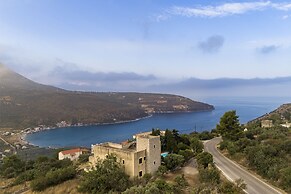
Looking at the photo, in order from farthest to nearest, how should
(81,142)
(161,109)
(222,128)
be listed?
(161,109) < (81,142) < (222,128)

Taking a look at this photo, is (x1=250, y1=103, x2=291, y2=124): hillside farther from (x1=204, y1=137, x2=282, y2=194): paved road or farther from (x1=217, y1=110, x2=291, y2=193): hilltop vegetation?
(x1=204, y1=137, x2=282, y2=194): paved road

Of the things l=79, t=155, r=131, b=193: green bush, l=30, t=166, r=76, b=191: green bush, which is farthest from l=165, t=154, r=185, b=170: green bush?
l=30, t=166, r=76, b=191: green bush

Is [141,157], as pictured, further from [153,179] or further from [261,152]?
[261,152]

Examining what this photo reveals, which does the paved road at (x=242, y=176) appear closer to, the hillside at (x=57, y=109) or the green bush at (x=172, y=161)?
the green bush at (x=172, y=161)

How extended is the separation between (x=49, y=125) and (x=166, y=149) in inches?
3782

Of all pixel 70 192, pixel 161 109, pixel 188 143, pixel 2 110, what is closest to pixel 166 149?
pixel 188 143

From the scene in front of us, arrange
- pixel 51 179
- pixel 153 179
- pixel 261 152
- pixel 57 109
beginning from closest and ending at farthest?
pixel 153 179, pixel 261 152, pixel 51 179, pixel 57 109

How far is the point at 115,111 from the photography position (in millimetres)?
134875

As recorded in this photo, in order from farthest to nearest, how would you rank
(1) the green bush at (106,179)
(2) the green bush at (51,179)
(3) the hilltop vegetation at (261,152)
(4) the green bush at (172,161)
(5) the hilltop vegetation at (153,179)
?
(2) the green bush at (51,179) < (4) the green bush at (172,161) < (1) the green bush at (106,179) < (3) the hilltop vegetation at (261,152) < (5) the hilltop vegetation at (153,179)

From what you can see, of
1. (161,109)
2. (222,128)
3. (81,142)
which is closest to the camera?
(222,128)

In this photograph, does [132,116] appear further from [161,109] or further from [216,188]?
[216,188]

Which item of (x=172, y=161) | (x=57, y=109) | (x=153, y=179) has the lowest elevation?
(x=57, y=109)

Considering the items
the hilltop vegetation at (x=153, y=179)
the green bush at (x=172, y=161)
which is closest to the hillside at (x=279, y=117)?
the hilltop vegetation at (x=153, y=179)

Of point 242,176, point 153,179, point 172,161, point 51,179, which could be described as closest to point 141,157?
point 153,179
